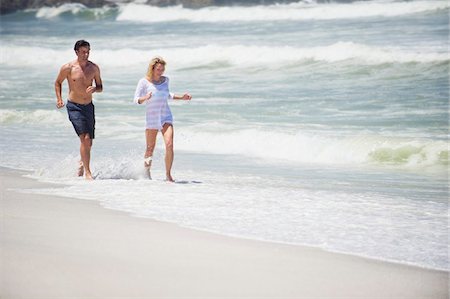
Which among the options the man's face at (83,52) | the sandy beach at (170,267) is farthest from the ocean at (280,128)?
the man's face at (83,52)

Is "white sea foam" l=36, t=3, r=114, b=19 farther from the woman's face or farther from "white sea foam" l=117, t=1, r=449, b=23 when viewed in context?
the woman's face

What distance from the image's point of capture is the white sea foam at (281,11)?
96.7 feet

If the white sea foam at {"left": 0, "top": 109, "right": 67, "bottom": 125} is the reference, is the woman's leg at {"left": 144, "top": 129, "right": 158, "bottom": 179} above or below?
above

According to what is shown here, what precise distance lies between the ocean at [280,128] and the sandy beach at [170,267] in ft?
1.13

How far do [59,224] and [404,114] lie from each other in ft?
32.5

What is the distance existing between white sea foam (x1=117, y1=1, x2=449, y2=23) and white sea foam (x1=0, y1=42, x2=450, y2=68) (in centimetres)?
623

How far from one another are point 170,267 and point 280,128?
854 cm

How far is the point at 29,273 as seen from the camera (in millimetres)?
4840

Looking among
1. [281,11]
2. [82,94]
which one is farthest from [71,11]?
[82,94]

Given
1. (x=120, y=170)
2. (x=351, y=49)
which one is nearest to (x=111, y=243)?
(x=120, y=170)

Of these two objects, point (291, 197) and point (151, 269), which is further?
point (291, 197)

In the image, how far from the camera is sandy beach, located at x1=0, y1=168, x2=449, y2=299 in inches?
185

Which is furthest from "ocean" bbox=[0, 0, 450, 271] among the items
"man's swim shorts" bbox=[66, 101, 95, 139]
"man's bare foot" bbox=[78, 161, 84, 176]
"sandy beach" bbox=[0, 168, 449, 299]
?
"man's swim shorts" bbox=[66, 101, 95, 139]

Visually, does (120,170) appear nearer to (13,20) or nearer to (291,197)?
(291,197)
